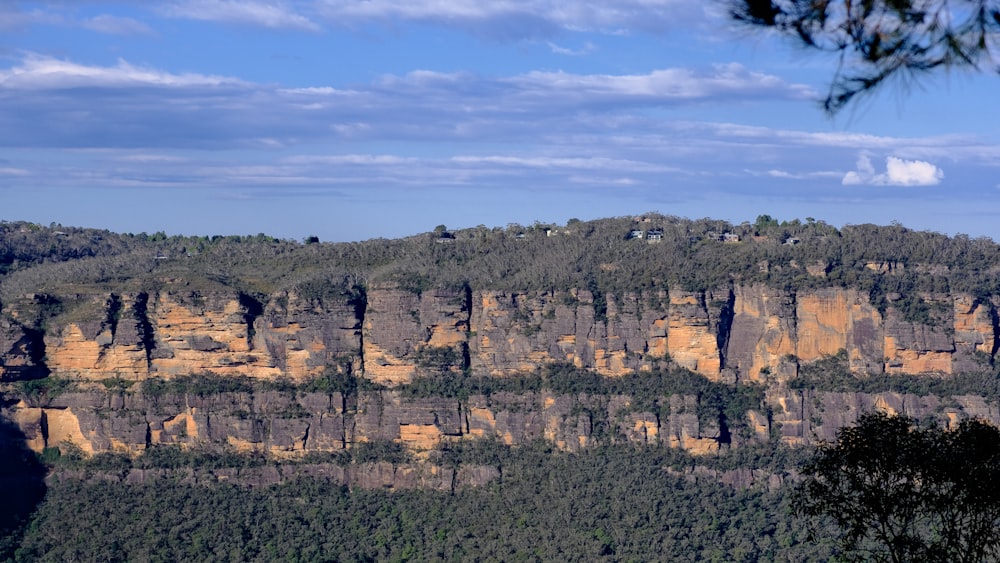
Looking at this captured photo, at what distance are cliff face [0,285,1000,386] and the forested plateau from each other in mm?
89

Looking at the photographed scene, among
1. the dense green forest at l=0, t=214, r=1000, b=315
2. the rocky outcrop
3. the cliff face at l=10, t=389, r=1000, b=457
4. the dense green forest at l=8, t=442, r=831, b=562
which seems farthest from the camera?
the dense green forest at l=0, t=214, r=1000, b=315

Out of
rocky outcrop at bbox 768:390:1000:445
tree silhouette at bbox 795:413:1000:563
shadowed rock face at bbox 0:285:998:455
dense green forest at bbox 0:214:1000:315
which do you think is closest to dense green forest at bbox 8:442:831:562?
shadowed rock face at bbox 0:285:998:455

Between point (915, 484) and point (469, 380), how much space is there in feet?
135

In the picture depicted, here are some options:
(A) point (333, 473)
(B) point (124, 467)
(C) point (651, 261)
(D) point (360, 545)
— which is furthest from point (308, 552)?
(C) point (651, 261)

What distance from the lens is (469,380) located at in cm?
5853

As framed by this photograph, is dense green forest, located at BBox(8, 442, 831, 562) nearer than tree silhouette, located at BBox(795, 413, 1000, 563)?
No

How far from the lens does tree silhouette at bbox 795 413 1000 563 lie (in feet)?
56.7

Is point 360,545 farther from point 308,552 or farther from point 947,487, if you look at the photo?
point 947,487

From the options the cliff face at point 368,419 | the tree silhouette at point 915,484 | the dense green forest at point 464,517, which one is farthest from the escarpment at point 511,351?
the tree silhouette at point 915,484

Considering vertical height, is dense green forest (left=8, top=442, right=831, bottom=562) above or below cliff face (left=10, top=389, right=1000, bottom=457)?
below

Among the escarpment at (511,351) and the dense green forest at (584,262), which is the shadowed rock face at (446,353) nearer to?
the escarpment at (511,351)

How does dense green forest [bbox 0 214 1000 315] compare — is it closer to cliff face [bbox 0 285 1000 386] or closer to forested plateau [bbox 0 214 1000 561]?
forested plateau [bbox 0 214 1000 561]

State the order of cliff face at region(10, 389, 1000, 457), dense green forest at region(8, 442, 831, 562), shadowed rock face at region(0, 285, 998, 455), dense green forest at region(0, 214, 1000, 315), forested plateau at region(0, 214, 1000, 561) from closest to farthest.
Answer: dense green forest at region(8, 442, 831, 562), forested plateau at region(0, 214, 1000, 561), cliff face at region(10, 389, 1000, 457), shadowed rock face at region(0, 285, 998, 455), dense green forest at region(0, 214, 1000, 315)

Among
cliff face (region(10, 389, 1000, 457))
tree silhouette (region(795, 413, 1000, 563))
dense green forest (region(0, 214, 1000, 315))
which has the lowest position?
cliff face (region(10, 389, 1000, 457))
